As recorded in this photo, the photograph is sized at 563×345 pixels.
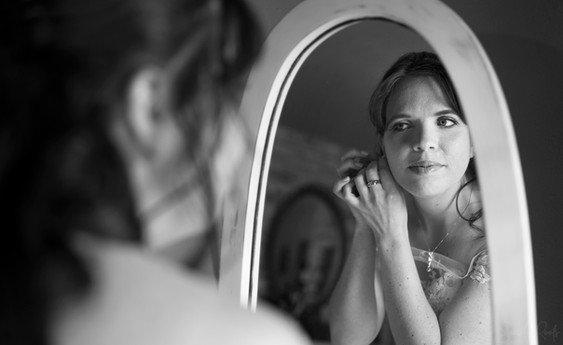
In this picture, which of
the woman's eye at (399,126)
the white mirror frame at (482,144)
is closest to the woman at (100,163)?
the white mirror frame at (482,144)

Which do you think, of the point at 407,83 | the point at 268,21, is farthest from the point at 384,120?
the point at 268,21

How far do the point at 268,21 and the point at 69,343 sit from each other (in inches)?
36.2

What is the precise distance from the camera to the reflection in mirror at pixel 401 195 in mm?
702

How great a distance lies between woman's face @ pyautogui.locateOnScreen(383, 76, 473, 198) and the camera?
69 cm

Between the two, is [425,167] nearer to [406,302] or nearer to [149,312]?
[406,302]

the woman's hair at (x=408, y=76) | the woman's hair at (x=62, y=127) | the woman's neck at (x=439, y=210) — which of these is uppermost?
the woman's hair at (x=408, y=76)

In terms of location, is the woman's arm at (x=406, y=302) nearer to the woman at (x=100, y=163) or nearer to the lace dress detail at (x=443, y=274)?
the lace dress detail at (x=443, y=274)

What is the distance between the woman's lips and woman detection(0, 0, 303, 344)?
38cm

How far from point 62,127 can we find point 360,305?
595 mm

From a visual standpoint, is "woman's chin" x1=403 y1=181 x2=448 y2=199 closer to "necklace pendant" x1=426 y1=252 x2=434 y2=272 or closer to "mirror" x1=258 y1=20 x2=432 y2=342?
"necklace pendant" x1=426 y1=252 x2=434 y2=272

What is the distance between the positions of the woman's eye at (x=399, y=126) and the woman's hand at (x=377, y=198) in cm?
4

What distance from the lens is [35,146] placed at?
32 cm

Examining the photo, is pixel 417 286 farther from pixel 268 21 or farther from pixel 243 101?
pixel 268 21

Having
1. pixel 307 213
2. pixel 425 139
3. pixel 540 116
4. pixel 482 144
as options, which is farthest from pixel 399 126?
pixel 307 213
